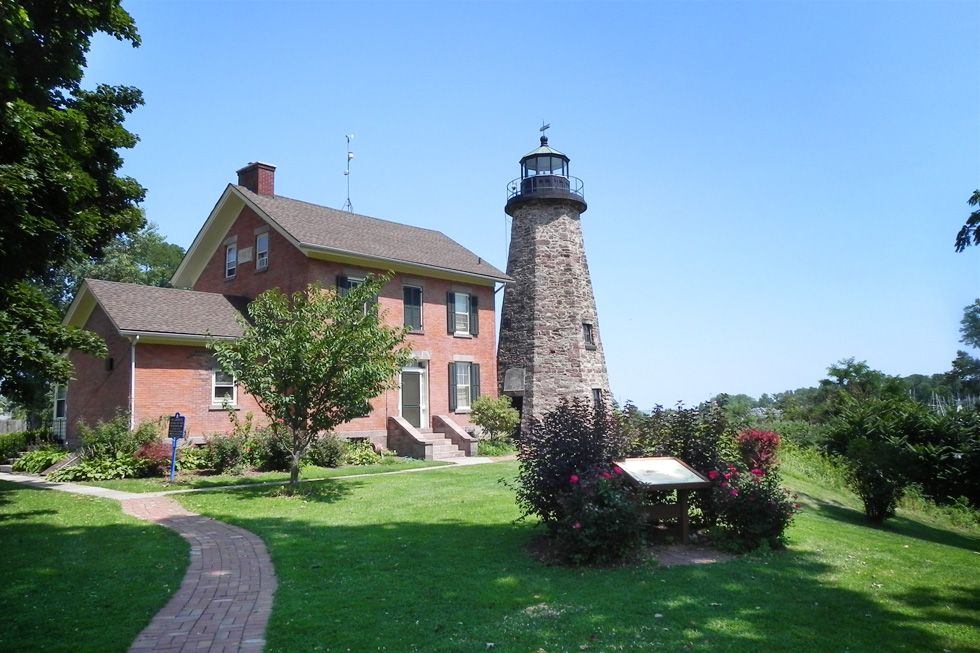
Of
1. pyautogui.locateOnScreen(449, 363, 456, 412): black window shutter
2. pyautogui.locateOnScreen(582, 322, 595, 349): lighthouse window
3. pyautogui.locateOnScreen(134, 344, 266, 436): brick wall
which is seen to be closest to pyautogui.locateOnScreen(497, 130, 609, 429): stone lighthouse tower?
pyautogui.locateOnScreen(582, 322, 595, 349): lighthouse window

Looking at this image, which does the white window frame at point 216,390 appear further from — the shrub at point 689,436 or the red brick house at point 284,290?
the shrub at point 689,436

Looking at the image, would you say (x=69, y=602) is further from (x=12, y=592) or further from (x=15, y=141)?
(x=15, y=141)

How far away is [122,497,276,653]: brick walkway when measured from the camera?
5.24 m

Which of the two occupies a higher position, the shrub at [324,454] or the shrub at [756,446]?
the shrub at [756,446]

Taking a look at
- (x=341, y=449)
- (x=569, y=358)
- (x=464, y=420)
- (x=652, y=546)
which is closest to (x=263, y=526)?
(x=652, y=546)

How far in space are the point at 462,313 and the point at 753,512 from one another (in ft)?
58.3

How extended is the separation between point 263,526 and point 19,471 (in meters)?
12.0

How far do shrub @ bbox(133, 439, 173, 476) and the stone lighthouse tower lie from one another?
45.3ft

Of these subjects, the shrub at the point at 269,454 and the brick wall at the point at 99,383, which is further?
the brick wall at the point at 99,383

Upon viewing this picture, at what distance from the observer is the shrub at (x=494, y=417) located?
23.8m

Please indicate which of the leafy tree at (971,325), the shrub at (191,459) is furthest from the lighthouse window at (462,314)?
the leafy tree at (971,325)

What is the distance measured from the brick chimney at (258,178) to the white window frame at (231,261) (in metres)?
2.22

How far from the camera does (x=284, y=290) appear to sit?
21.5 metres

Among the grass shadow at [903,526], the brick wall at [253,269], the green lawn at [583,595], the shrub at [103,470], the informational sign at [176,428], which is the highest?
the brick wall at [253,269]
